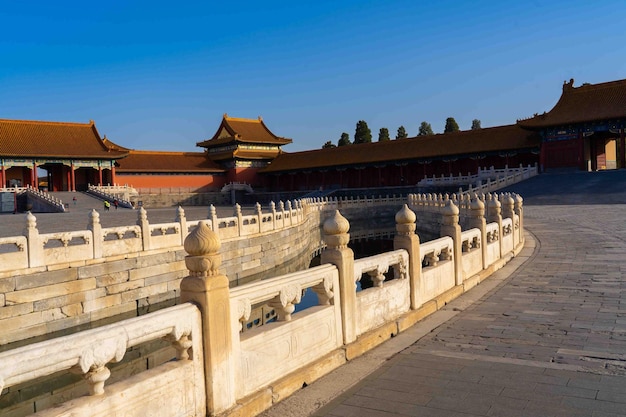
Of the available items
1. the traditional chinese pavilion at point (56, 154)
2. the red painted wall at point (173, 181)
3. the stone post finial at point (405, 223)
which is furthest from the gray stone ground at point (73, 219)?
the stone post finial at point (405, 223)

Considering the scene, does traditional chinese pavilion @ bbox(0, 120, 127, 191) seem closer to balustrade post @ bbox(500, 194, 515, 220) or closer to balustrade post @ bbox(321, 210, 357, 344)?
balustrade post @ bbox(500, 194, 515, 220)

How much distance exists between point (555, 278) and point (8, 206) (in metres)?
34.6

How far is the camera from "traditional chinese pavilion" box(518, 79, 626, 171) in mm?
36312

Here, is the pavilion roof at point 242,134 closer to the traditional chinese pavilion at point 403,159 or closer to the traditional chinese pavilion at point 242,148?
the traditional chinese pavilion at point 242,148

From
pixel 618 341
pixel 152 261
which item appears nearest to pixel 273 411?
pixel 618 341

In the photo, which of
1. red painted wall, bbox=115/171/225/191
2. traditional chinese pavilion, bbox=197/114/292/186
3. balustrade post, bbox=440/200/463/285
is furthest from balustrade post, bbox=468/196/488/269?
traditional chinese pavilion, bbox=197/114/292/186

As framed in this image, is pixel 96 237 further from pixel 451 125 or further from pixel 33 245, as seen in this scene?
pixel 451 125

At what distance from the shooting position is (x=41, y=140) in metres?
41.7

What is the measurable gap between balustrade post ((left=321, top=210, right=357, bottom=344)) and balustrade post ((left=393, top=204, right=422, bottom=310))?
152 cm

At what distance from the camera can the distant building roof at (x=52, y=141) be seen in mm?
39625

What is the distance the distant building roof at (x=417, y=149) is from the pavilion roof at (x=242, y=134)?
3.10 meters

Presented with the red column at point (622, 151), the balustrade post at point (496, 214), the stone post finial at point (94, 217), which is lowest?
Answer: the balustrade post at point (496, 214)

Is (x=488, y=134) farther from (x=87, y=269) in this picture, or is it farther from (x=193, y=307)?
(x=193, y=307)

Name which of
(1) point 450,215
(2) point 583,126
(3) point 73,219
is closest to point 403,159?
(2) point 583,126
